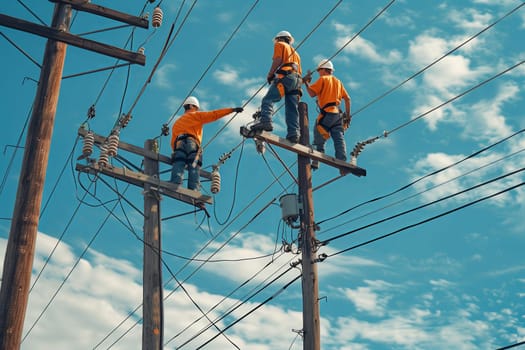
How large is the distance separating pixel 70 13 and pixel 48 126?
203 centimetres

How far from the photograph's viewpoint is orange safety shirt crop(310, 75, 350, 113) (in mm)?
11930

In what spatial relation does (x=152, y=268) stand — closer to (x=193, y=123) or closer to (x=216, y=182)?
(x=216, y=182)

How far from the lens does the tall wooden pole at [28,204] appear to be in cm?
841

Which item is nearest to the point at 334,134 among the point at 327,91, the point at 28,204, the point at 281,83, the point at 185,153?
the point at 327,91

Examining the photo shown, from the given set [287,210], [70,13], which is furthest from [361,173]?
[70,13]

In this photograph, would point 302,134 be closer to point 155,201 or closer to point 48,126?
point 155,201

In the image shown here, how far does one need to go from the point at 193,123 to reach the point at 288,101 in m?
1.79

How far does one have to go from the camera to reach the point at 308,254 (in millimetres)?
10422

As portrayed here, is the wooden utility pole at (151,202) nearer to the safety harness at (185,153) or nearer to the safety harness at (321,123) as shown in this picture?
the safety harness at (185,153)

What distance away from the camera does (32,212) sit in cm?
889

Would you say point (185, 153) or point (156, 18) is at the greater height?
point (156, 18)

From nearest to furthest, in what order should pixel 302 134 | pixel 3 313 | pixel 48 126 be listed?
pixel 3 313, pixel 48 126, pixel 302 134

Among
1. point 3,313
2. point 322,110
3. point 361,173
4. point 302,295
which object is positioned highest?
point 322,110

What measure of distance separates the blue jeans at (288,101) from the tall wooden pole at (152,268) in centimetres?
228
